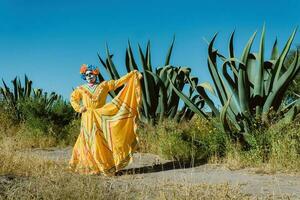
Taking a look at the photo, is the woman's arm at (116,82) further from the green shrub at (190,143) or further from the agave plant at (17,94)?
the agave plant at (17,94)

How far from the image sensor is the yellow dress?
29.8 feet

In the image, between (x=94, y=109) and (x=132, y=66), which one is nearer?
(x=94, y=109)

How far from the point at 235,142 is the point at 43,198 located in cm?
511

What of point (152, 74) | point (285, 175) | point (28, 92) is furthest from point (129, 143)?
point (28, 92)

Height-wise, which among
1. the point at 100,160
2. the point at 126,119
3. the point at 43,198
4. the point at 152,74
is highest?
the point at 152,74

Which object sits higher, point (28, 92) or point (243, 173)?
point (28, 92)

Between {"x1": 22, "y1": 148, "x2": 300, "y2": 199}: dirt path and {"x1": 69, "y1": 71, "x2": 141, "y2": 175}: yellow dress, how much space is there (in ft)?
1.20

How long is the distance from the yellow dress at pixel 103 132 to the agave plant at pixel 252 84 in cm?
147

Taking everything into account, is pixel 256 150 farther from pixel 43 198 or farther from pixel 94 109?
pixel 43 198

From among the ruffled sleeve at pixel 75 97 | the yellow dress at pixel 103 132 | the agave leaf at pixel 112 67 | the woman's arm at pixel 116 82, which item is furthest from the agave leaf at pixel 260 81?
the agave leaf at pixel 112 67

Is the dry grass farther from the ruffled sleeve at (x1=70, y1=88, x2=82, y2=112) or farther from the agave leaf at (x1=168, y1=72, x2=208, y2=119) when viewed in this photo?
the agave leaf at (x1=168, y1=72, x2=208, y2=119)

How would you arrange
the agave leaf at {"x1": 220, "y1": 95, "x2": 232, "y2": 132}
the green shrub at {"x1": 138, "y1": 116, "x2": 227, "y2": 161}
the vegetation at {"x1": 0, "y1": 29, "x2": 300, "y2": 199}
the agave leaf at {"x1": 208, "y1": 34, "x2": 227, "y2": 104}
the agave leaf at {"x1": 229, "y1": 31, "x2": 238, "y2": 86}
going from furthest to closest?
the green shrub at {"x1": 138, "y1": 116, "x2": 227, "y2": 161}, the agave leaf at {"x1": 208, "y1": 34, "x2": 227, "y2": 104}, the agave leaf at {"x1": 229, "y1": 31, "x2": 238, "y2": 86}, the agave leaf at {"x1": 220, "y1": 95, "x2": 232, "y2": 132}, the vegetation at {"x1": 0, "y1": 29, "x2": 300, "y2": 199}

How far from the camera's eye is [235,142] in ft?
31.6

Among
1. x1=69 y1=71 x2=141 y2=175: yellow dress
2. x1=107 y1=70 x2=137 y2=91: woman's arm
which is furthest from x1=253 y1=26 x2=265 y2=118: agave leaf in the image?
x1=107 y1=70 x2=137 y2=91: woman's arm
